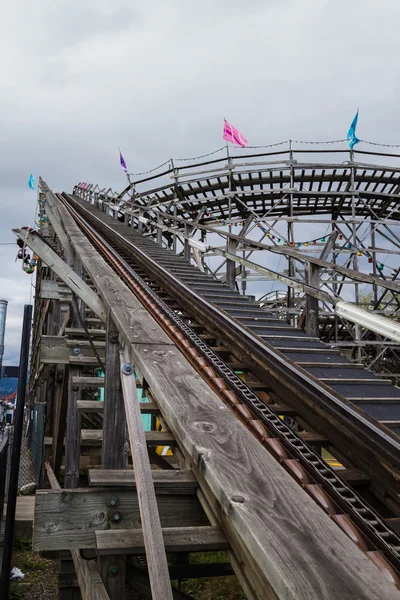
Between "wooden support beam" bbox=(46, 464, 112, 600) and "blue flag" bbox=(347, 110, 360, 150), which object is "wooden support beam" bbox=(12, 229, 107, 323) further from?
"blue flag" bbox=(347, 110, 360, 150)

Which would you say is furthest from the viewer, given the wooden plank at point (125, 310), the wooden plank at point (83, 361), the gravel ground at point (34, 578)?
the gravel ground at point (34, 578)

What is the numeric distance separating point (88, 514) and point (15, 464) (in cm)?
359

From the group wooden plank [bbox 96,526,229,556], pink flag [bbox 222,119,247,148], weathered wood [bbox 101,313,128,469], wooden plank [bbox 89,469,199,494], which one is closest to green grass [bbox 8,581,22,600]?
weathered wood [bbox 101,313,128,469]

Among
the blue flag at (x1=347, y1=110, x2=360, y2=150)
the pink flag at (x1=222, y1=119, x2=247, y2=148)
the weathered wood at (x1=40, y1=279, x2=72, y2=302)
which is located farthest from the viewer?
the pink flag at (x1=222, y1=119, x2=247, y2=148)

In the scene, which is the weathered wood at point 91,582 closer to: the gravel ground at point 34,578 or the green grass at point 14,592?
the green grass at point 14,592

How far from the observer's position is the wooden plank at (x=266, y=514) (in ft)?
4.21

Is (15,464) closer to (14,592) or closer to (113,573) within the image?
(14,592)

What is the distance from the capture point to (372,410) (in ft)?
13.4

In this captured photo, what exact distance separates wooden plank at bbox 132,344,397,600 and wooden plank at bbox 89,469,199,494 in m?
0.61

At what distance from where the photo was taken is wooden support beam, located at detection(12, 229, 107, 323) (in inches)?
172

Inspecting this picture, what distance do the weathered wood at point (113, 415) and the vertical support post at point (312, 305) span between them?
277 cm

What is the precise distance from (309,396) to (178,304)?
3782 mm

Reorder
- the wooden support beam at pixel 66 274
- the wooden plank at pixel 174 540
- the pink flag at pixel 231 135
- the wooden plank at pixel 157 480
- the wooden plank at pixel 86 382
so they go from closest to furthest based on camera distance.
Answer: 1. the wooden plank at pixel 174 540
2. the wooden plank at pixel 157 480
3. the wooden support beam at pixel 66 274
4. the wooden plank at pixel 86 382
5. the pink flag at pixel 231 135

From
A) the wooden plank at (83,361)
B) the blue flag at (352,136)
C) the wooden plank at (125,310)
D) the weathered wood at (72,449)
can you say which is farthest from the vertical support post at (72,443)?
the blue flag at (352,136)
